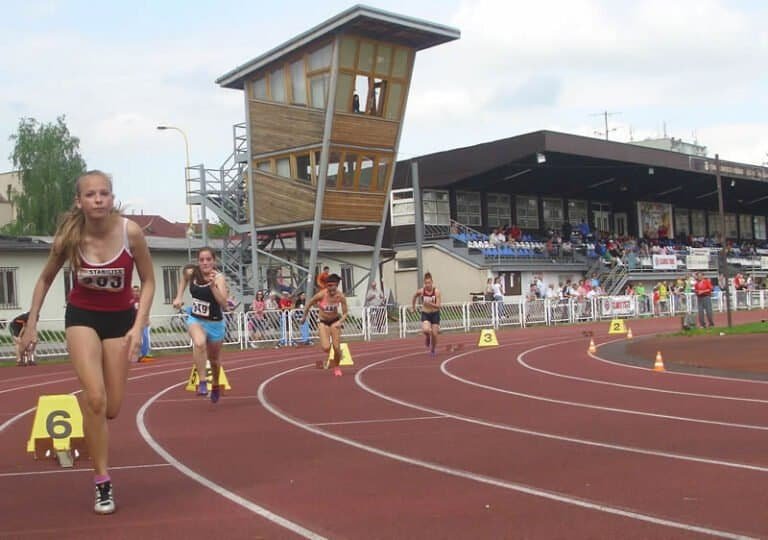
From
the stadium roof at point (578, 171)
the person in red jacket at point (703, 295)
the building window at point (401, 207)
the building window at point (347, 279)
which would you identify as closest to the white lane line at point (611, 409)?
the person in red jacket at point (703, 295)

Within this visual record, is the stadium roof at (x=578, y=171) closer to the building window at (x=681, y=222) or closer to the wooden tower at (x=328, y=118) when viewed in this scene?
the building window at (x=681, y=222)

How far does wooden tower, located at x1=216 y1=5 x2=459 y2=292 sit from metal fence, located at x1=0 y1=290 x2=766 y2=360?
12.5 ft

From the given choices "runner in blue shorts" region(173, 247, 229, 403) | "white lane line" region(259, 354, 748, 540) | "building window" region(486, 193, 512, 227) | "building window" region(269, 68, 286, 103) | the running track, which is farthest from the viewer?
"building window" region(486, 193, 512, 227)

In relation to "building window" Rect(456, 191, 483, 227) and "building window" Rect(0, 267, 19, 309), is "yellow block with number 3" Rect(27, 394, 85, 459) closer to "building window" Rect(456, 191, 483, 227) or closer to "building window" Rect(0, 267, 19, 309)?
"building window" Rect(0, 267, 19, 309)

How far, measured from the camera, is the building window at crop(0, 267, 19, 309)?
115 feet

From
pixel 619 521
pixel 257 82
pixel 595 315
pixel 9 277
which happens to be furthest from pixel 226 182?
pixel 619 521

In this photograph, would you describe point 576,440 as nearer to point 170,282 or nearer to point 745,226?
point 170,282

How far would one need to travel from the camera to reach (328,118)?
112 ft

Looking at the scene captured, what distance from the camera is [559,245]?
169 ft

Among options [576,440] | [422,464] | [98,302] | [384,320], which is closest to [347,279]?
[384,320]

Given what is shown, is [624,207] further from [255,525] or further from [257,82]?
[255,525]

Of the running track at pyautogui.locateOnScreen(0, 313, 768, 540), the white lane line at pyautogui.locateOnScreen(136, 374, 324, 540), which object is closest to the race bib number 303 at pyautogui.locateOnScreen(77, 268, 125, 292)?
the running track at pyautogui.locateOnScreen(0, 313, 768, 540)

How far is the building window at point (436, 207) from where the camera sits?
50.9 metres

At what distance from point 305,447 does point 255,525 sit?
10.2 feet
